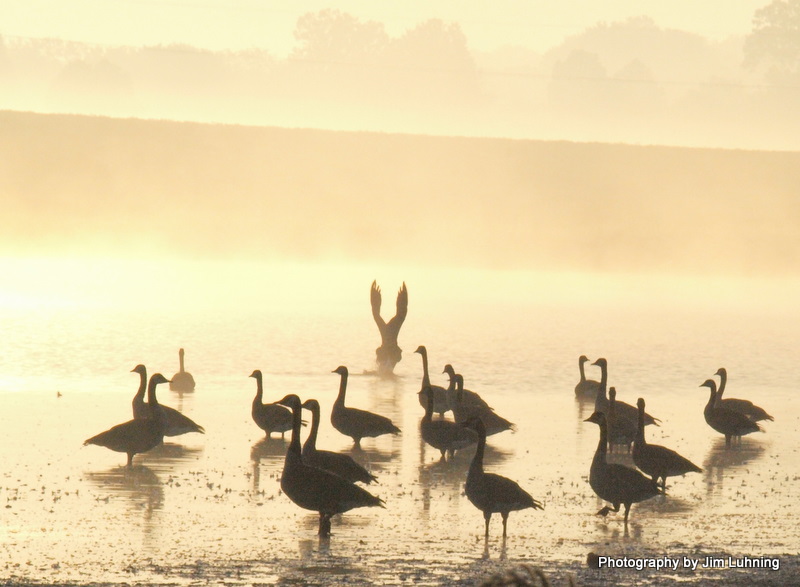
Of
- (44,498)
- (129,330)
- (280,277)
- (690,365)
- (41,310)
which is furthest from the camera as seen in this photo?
(280,277)

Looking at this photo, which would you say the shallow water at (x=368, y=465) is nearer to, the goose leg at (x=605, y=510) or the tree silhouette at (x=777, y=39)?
the goose leg at (x=605, y=510)

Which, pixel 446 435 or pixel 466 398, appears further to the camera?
pixel 466 398

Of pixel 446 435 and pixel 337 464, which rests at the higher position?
pixel 446 435

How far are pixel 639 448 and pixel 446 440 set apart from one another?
7.84 feet

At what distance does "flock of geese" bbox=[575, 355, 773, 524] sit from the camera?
1222cm

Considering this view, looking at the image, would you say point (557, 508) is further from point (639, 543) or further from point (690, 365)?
point (690, 365)

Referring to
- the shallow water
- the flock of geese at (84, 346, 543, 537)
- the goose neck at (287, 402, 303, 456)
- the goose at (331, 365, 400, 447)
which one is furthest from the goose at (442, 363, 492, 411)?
the goose neck at (287, 402, 303, 456)

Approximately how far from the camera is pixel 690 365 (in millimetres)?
26250

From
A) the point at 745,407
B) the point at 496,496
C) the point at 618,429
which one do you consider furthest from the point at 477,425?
the point at 745,407

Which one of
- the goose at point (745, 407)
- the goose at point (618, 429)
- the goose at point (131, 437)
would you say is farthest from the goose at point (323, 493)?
the goose at point (745, 407)

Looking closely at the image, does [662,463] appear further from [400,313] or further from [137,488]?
[400,313]

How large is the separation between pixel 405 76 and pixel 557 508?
141098 mm

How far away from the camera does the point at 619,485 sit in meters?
12.2

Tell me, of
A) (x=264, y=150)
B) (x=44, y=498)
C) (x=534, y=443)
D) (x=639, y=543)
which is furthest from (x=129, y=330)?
(x=264, y=150)
